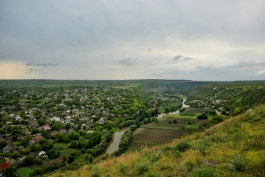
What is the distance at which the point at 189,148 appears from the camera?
39.9 feet

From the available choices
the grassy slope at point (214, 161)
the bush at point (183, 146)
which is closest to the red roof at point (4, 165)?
the grassy slope at point (214, 161)

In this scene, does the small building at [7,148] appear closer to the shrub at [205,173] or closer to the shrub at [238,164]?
the shrub at [205,173]

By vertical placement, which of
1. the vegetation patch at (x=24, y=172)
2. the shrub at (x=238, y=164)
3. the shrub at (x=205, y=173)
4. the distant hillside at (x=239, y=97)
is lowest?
the vegetation patch at (x=24, y=172)

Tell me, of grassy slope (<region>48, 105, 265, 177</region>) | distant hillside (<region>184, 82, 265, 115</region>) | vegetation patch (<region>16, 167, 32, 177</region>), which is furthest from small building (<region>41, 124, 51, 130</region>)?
grassy slope (<region>48, 105, 265, 177</region>)

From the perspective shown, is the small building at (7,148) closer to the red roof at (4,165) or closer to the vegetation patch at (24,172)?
the red roof at (4,165)

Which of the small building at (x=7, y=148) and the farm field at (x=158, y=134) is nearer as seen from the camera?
the small building at (x=7, y=148)

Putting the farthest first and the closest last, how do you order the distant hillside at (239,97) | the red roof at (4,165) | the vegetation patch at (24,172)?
the distant hillside at (239,97), the red roof at (4,165), the vegetation patch at (24,172)

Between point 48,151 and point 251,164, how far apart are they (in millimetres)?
42008

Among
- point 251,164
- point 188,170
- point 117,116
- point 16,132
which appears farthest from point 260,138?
point 117,116

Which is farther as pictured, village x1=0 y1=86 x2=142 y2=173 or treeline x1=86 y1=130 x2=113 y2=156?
treeline x1=86 y1=130 x2=113 y2=156

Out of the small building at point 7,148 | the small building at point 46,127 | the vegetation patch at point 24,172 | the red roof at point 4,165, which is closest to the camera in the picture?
the vegetation patch at point 24,172

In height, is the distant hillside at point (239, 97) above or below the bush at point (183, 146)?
below

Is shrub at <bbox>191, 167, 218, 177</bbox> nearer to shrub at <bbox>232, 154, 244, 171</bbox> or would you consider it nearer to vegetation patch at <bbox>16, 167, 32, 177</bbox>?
shrub at <bbox>232, 154, 244, 171</bbox>

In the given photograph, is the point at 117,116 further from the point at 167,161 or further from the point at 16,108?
the point at 167,161
